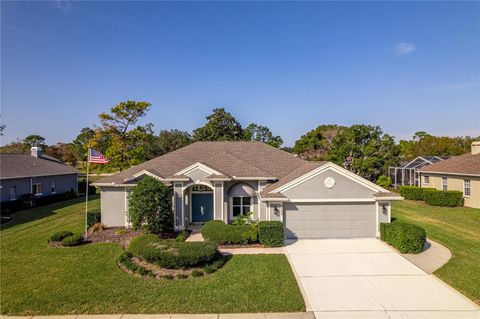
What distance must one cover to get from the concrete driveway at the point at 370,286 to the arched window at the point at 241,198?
524 centimetres

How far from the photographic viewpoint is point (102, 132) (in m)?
36.5

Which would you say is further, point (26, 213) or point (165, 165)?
point (26, 213)

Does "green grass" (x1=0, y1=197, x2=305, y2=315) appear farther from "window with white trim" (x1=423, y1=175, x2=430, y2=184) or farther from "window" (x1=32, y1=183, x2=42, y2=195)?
"window with white trim" (x1=423, y1=175, x2=430, y2=184)

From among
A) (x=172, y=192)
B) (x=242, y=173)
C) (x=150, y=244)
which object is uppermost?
(x=242, y=173)

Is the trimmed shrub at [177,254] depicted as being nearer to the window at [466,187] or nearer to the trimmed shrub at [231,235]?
the trimmed shrub at [231,235]

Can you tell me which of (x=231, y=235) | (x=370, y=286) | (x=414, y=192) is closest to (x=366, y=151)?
(x=414, y=192)

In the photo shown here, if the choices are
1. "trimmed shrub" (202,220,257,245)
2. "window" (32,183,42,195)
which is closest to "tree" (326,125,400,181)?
"trimmed shrub" (202,220,257,245)

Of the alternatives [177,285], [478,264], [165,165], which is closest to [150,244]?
A: [177,285]

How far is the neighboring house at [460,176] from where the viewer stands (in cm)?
2497

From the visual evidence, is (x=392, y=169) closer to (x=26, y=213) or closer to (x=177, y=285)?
(x=177, y=285)

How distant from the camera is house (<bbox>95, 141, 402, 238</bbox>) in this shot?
1562 centimetres

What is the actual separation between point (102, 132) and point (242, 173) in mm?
26782

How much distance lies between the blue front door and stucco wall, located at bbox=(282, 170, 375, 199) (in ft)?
19.9

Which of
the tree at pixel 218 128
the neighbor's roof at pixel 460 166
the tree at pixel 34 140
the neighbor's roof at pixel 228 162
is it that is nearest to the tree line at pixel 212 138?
the tree at pixel 218 128
